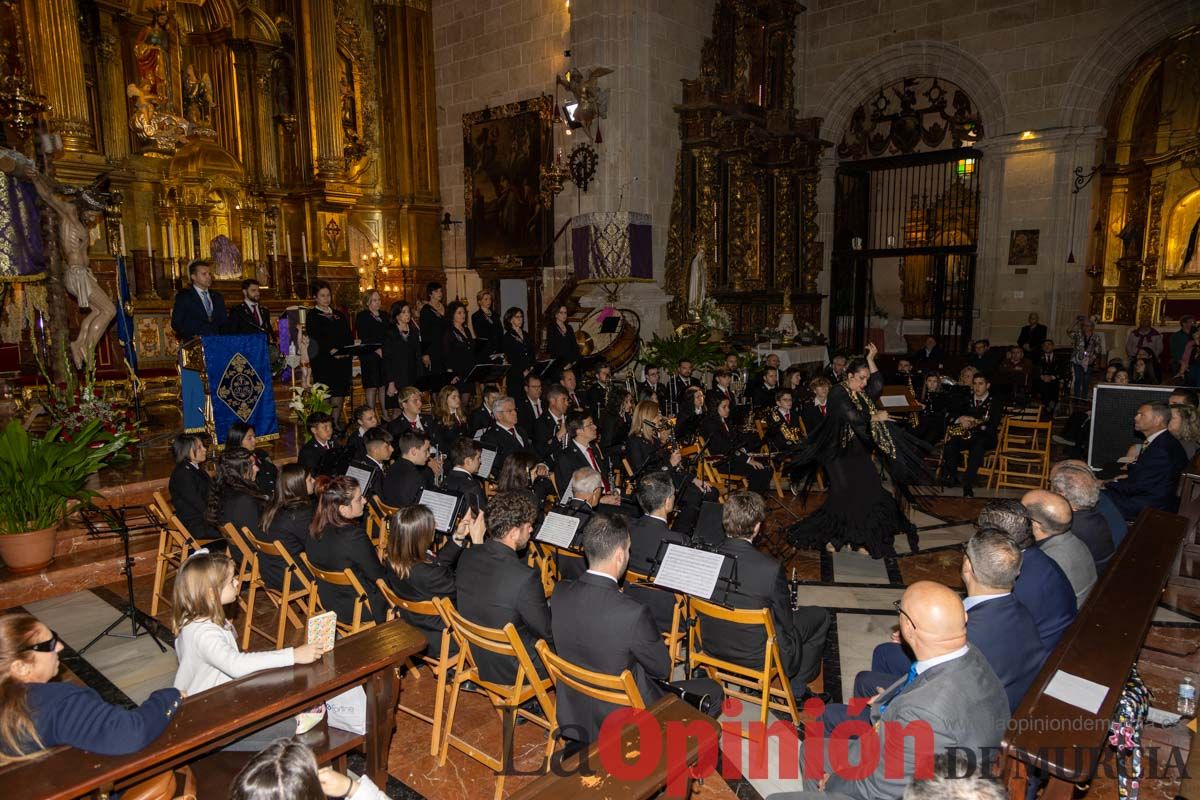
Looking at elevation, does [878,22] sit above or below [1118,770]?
above

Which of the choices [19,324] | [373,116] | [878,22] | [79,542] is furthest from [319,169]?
[878,22]

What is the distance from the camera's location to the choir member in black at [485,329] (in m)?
9.97

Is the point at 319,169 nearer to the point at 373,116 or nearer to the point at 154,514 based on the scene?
the point at 373,116

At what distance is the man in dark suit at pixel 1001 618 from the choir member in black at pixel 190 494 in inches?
212

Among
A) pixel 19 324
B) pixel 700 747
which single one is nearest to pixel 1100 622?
pixel 700 747

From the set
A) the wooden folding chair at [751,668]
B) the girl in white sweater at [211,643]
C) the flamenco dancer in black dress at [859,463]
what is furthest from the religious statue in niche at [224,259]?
the wooden folding chair at [751,668]

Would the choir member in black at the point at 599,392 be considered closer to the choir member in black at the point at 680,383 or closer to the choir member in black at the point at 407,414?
the choir member in black at the point at 680,383

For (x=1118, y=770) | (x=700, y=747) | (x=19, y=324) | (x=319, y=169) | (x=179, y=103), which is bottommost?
(x=1118, y=770)

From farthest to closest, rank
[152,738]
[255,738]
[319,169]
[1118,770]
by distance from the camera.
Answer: [319,169] < [1118,770] < [255,738] < [152,738]

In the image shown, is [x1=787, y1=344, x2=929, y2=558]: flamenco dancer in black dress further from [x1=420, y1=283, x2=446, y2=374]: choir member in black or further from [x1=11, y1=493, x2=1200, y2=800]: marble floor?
[x1=420, y1=283, x2=446, y2=374]: choir member in black

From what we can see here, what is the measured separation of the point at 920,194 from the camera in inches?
766

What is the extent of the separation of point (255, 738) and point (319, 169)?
13315mm

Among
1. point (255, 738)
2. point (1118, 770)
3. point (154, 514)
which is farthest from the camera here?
point (154, 514)

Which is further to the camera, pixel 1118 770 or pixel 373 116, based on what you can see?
pixel 373 116
